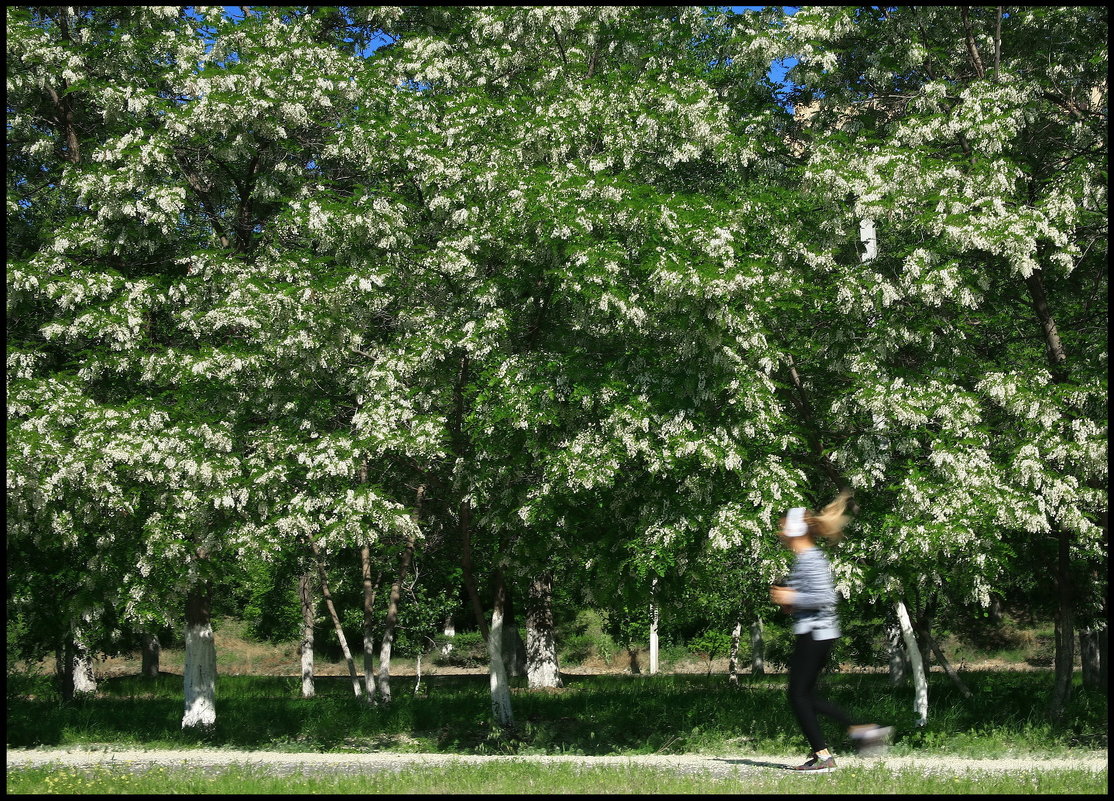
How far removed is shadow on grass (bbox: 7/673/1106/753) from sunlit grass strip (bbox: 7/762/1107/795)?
15.6 feet

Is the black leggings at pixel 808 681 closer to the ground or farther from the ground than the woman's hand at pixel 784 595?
closer to the ground

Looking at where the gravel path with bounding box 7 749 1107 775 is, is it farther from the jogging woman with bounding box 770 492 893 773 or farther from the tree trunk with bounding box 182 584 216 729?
the tree trunk with bounding box 182 584 216 729

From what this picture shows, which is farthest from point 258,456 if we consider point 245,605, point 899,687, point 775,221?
point 245,605

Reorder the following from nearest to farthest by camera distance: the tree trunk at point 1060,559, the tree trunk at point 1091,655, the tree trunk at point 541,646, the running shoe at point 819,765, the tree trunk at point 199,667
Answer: the running shoe at point 819,765
the tree trunk at point 1060,559
the tree trunk at point 199,667
the tree trunk at point 1091,655
the tree trunk at point 541,646

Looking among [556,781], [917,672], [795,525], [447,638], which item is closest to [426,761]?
[556,781]

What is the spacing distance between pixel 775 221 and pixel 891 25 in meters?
3.76

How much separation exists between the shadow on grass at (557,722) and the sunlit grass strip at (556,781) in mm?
4767

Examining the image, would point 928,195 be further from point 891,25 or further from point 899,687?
point 899,687

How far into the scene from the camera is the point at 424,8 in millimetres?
18984

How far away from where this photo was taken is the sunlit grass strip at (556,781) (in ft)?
25.0

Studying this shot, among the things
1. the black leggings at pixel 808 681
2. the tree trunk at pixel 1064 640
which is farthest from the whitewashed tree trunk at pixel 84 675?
the black leggings at pixel 808 681

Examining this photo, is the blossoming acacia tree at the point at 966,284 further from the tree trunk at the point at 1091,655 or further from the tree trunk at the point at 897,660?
the tree trunk at the point at 1091,655

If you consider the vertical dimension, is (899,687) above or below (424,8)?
below

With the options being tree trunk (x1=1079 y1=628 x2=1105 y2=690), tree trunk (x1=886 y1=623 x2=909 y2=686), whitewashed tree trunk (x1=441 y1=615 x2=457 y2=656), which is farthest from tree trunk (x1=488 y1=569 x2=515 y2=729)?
whitewashed tree trunk (x1=441 y1=615 x2=457 y2=656)
